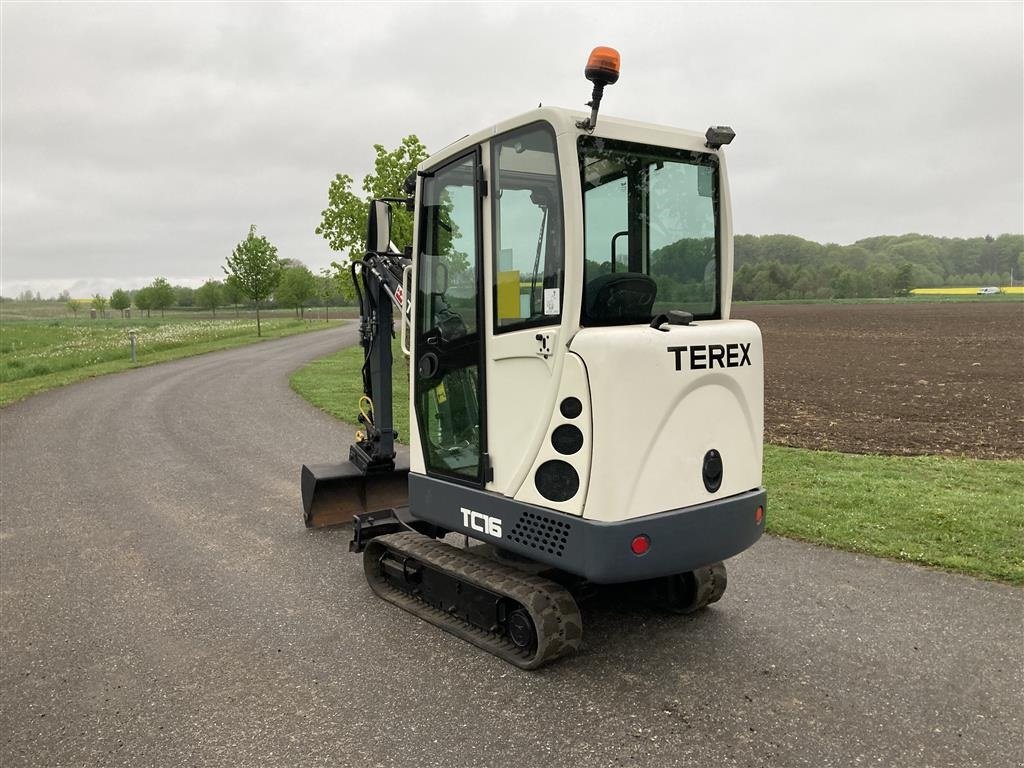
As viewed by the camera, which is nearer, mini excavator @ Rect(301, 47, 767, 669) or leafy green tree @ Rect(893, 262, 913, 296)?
mini excavator @ Rect(301, 47, 767, 669)

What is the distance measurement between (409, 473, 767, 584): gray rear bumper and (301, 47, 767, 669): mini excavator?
1 centimetres

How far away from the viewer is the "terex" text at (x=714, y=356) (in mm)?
3918

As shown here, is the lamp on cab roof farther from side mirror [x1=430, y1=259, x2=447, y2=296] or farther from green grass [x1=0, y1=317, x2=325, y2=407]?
green grass [x1=0, y1=317, x2=325, y2=407]

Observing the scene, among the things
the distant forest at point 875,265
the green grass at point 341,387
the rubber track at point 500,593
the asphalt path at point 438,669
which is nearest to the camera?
the asphalt path at point 438,669

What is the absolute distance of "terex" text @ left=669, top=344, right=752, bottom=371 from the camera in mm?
3918

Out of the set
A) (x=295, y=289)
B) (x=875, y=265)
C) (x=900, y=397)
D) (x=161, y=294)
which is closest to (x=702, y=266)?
(x=900, y=397)

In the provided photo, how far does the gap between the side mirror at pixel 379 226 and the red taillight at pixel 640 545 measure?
3.48 metres

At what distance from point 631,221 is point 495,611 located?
248 cm

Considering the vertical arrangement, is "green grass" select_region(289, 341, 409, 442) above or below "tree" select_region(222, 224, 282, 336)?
below

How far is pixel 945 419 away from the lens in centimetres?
1170

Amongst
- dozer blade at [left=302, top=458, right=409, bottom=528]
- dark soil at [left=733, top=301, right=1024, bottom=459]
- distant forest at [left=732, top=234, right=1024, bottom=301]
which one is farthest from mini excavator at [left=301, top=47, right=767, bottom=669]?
distant forest at [left=732, top=234, right=1024, bottom=301]

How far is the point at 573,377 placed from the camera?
3.84 metres

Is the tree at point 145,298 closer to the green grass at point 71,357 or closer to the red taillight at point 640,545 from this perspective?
the green grass at point 71,357

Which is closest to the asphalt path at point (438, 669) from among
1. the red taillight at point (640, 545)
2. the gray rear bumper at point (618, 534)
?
the gray rear bumper at point (618, 534)
